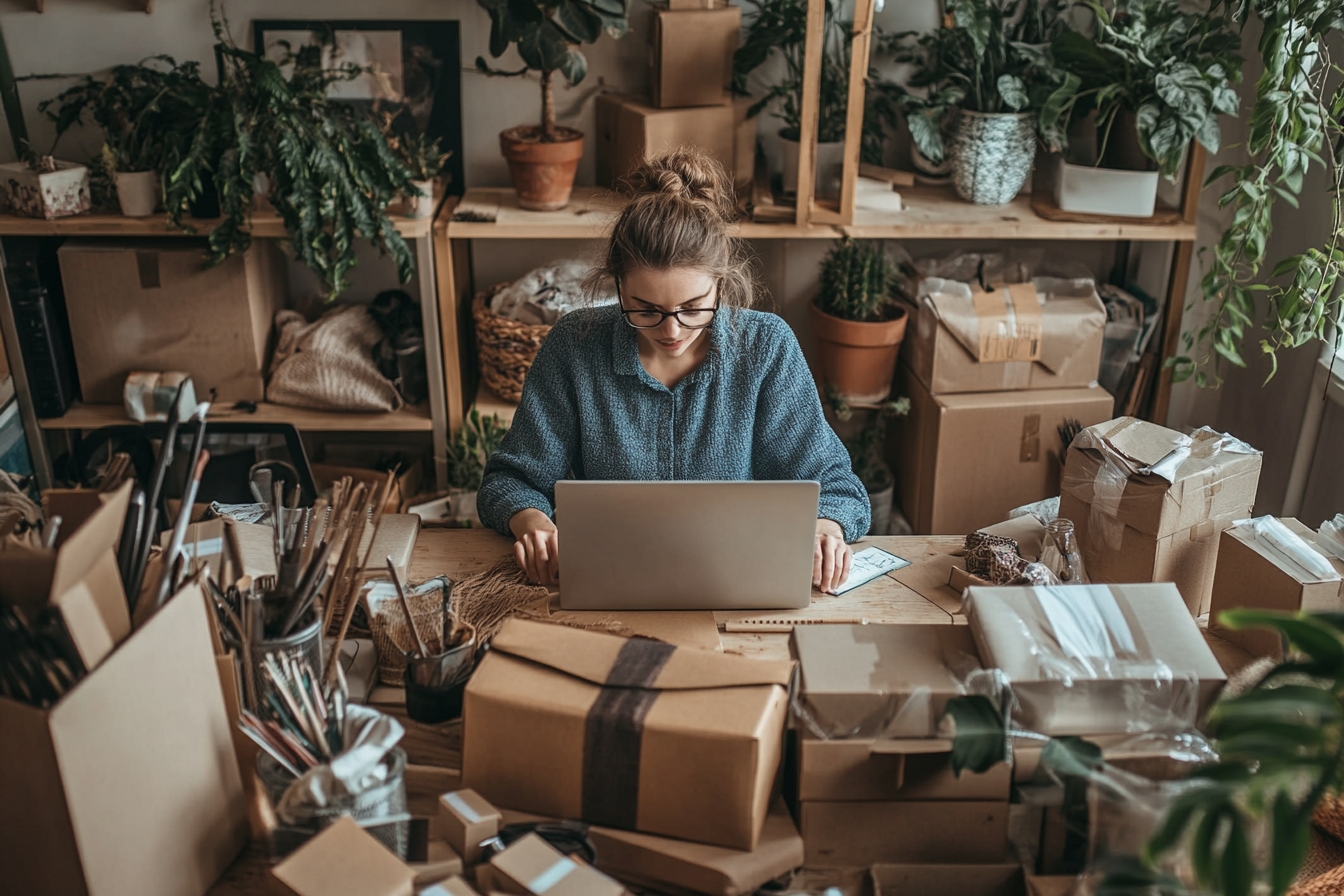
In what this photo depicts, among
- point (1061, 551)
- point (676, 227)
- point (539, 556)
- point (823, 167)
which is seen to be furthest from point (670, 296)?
point (823, 167)

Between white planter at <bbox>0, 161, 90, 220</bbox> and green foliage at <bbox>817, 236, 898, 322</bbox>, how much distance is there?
1871 mm

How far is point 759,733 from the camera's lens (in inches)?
41.5

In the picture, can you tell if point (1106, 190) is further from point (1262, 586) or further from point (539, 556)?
point (539, 556)

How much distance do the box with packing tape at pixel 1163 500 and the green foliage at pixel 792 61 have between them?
1384mm

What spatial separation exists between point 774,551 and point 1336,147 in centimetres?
175

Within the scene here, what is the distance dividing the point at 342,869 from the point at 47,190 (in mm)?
2304

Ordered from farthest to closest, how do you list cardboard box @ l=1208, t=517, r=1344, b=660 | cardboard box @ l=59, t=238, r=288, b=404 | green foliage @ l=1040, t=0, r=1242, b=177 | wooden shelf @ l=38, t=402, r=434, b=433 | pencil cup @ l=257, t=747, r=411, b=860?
wooden shelf @ l=38, t=402, r=434, b=433, cardboard box @ l=59, t=238, r=288, b=404, green foliage @ l=1040, t=0, r=1242, b=177, cardboard box @ l=1208, t=517, r=1344, b=660, pencil cup @ l=257, t=747, r=411, b=860

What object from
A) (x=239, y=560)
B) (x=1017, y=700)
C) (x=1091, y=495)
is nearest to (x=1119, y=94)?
(x=1091, y=495)

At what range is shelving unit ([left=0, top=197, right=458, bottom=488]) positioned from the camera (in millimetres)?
2701

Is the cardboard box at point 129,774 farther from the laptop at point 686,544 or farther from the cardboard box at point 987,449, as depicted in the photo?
the cardboard box at point 987,449

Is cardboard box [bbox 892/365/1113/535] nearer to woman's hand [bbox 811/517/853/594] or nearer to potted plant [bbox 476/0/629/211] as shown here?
potted plant [bbox 476/0/629/211]

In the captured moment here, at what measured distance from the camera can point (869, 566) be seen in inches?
69.1

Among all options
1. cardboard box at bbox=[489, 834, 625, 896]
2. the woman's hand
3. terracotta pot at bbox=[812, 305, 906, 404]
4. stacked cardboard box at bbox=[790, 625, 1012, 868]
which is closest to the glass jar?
the woman's hand

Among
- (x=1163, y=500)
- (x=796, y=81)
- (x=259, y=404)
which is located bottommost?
(x=259, y=404)
